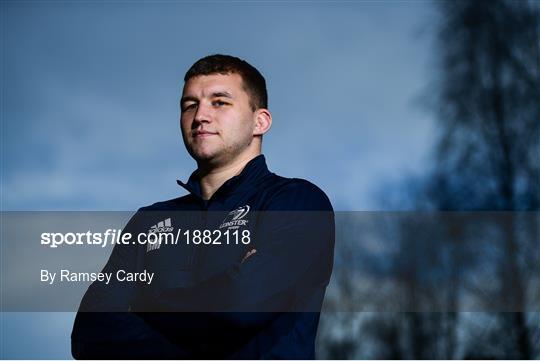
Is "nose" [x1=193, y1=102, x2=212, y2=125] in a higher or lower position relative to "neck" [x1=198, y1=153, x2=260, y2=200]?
higher

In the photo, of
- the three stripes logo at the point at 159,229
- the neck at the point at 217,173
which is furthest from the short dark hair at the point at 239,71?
the three stripes logo at the point at 159,229

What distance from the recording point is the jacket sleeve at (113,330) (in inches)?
118

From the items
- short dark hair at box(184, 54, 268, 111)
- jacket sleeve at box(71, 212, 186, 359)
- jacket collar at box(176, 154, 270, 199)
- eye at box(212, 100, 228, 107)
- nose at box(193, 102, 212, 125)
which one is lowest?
jacket sleeve at box(71, 212, 186, 359)

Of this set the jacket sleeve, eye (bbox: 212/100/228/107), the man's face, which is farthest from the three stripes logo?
eye (bbox: 212/100/228/107)

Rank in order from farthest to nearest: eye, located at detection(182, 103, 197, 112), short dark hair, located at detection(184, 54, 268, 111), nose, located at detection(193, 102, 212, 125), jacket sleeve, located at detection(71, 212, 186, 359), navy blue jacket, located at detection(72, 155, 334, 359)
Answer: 1. short dark hair, located at detection(184, 54, 268, 111)
2. eye, located at detection(182, 103, 197, 112)
3. nose, located at detection(193, 102, 212, 125)
4. jacket sleeve, located at detection(71, 212, 186, 359)
5. navy blue jacket, located at detection(72, 155, 334, 359)

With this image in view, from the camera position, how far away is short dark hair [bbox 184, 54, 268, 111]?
11.6 ft

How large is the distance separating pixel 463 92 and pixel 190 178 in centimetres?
563

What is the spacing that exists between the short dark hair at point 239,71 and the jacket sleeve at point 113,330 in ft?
3.91

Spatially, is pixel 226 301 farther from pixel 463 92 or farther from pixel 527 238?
pixel 463 92

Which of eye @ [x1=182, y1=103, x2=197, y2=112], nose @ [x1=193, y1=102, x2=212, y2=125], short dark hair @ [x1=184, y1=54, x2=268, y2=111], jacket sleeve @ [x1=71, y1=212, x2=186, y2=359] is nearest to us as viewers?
jacket sleeve @ [x1=71, y1=212, x2=186, y2=359]

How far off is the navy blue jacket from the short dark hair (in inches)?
15.7

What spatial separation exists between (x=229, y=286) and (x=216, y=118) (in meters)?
0.97

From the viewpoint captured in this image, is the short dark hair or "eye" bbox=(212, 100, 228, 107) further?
the short dark hair

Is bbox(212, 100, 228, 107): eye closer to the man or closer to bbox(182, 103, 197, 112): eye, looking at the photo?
the man
